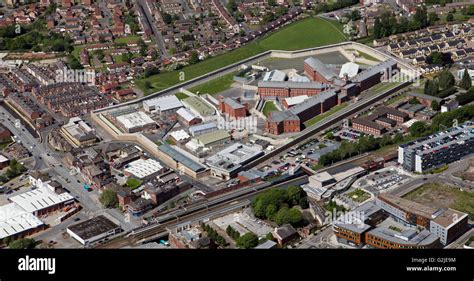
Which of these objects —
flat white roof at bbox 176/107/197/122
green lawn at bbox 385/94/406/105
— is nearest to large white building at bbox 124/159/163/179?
flat white roof at bbox 176/107/197/122

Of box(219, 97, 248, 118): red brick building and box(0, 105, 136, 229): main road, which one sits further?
box(219, 97, 248, 118): red brick building

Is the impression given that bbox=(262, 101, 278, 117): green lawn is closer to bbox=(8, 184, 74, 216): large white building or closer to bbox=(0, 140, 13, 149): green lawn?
bbox=(8, 184, 74, 216): large white building

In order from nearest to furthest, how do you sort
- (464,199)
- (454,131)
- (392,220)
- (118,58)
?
(392,220) → (464,199) → (454,131) → (118,58)

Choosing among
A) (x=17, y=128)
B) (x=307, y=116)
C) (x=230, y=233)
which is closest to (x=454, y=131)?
(x=307, y=116)

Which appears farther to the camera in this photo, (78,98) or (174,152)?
(78,98)

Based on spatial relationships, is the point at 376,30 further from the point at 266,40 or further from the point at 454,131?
the point at 454,131

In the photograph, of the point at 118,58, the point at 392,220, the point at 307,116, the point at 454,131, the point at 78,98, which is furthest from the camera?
the point at 118,58

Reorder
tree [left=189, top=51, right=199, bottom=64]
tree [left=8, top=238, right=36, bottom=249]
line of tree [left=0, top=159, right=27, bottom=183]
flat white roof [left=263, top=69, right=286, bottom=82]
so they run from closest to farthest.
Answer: tree [left=8, top=238, right=36, bottom=249]
line of tree [left=0, top=159, right=27, bottom=183]
flat white roof [left=263, top=69, right=286, bottom=82]
tree [left=189, top=51, right=199, bottom=64]
